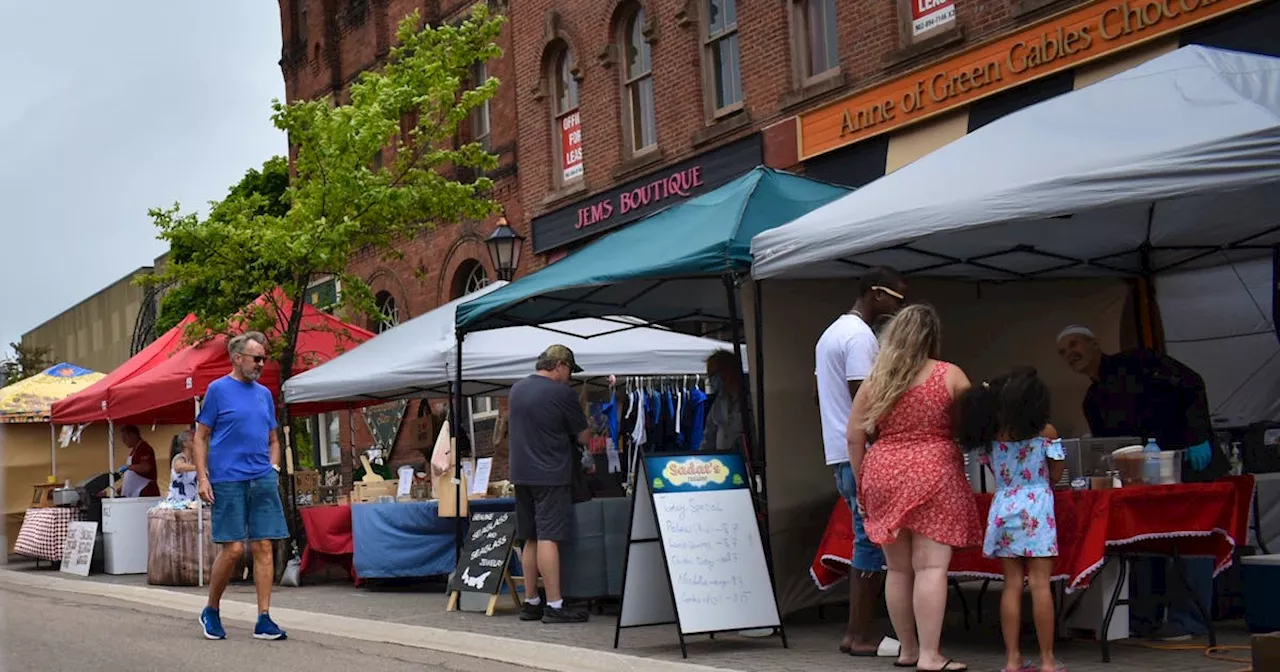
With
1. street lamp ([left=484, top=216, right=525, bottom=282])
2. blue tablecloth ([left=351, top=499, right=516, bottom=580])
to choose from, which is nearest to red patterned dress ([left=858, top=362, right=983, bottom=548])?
blue tablecloth ([left=351, top=499, right=516, bottom=580])

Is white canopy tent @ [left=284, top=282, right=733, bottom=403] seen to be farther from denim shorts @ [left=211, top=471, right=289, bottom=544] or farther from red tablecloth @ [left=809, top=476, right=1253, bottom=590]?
red tablecloth @ [left=809, top=476, right=1253, bottom=590]

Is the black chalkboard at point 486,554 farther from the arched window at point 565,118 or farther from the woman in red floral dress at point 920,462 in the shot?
the arched window at point 565,118

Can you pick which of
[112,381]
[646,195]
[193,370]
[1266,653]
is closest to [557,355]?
[1266,653]

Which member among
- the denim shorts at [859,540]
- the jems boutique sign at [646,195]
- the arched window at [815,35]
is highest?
the arched window at [815,35]

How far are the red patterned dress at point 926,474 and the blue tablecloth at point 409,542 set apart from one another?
27.0 ft

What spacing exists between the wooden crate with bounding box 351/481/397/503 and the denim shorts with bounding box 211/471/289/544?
6297 millimetres

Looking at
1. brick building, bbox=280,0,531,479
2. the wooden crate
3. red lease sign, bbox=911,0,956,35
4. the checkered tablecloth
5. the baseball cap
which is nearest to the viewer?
the baseball cap

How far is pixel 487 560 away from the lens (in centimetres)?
1309

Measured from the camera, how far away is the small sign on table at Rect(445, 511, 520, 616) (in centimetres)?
1289

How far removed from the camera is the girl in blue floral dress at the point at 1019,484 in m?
7.97

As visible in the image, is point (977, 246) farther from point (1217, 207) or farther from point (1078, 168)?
point (1078, 168)

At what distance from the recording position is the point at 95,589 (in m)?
18.0

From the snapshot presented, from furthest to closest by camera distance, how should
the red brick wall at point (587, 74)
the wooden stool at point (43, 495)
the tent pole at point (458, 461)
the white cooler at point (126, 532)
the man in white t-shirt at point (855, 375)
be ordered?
1. the wooden stool at point (43, 495)
2. the white cooler at point (126, 532)
3. the red brick wall at point (587, 74)
4. the tent pole at point (458, 461)
5. the man in white t-shirt at point (855, 375)

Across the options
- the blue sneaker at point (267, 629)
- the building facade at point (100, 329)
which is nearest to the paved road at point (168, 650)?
the blue sneaker at point (267, 629)
